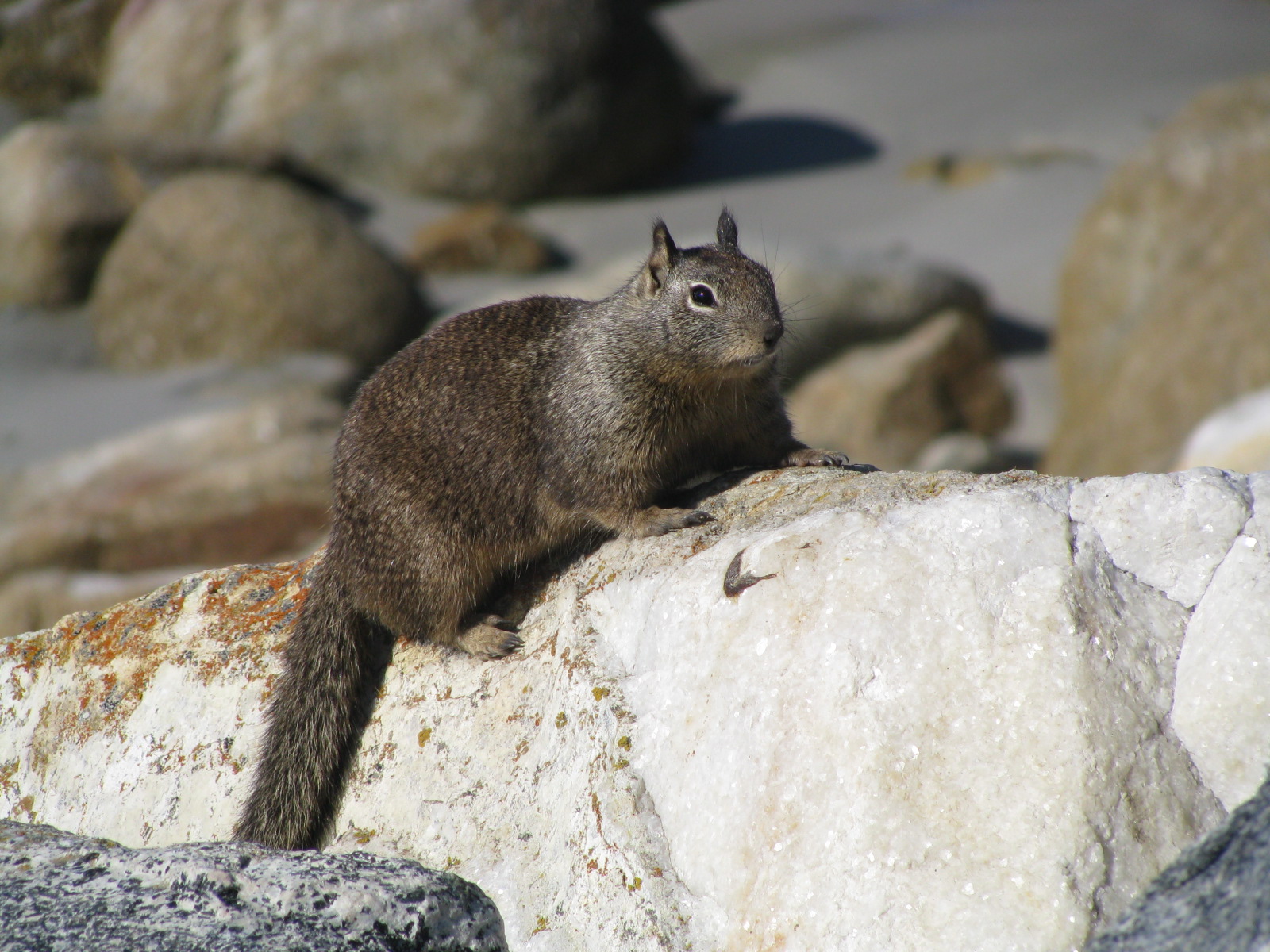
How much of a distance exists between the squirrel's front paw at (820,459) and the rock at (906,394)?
8.88 m

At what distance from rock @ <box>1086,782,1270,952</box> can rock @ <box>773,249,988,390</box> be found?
11.8 meters

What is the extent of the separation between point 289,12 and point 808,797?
18504mm

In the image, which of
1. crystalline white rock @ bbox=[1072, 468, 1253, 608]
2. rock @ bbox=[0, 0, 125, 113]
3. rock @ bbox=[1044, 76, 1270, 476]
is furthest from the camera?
rock @ bbox=[0, 0, 125, 113]

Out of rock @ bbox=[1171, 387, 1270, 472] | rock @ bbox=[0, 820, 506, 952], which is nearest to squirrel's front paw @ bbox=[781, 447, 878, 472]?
rock @ bbox=[0, 820, 506, 952]

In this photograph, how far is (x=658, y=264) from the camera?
448 cm

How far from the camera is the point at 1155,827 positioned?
2586mm

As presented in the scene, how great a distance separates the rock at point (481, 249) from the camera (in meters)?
16.8

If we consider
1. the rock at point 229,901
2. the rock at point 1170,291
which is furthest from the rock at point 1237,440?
the rock at point 229,901

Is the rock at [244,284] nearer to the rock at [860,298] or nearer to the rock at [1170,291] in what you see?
the rock at [860,298]

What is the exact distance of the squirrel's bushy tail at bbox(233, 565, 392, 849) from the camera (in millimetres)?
3785

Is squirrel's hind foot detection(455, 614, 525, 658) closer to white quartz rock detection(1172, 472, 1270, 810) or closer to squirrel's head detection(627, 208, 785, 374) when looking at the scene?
squirrel's head detection(627, 208, 785, 374)

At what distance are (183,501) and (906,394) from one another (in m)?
7.95

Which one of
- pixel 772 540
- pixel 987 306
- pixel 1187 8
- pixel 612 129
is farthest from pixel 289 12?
pixel 772 540

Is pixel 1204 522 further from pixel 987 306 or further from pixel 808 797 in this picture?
pixel 987 306
